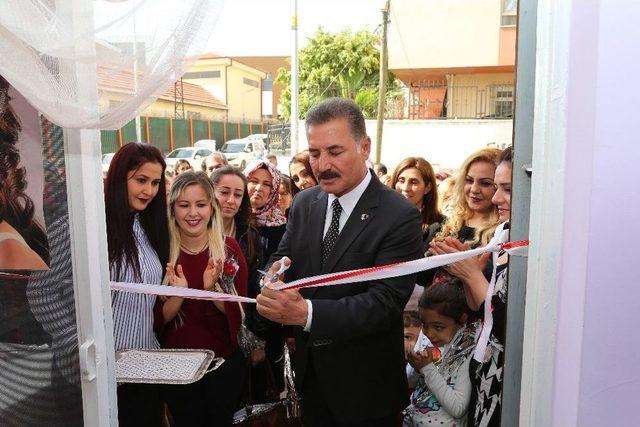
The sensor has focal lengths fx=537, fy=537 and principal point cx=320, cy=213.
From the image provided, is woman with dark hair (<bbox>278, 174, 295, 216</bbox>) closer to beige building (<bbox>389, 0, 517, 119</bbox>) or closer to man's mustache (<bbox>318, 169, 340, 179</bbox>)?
man's mustache (<bbox>318, 169, 340, 179</bbox>)

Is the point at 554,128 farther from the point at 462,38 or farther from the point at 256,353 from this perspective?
the point at 462,38

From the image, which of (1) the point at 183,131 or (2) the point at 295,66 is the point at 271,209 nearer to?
(2) the point at 295,66

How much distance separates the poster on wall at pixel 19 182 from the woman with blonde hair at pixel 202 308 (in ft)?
3.55

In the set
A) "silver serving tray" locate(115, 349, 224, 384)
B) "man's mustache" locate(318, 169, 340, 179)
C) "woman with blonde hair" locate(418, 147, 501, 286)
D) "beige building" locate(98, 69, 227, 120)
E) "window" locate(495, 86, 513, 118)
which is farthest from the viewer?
"window" locate(495, 86, 513, 118)

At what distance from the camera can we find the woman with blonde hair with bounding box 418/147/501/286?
3.49 m

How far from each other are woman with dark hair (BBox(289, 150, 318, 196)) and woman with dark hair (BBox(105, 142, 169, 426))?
221 centimetres

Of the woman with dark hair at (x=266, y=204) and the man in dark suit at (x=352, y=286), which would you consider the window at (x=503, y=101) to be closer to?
the woman with dark hair at (x=266, y=204)

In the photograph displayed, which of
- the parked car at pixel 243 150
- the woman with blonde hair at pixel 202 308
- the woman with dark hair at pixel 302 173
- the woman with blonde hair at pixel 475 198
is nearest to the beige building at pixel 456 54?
the parked car at pixel 243 150

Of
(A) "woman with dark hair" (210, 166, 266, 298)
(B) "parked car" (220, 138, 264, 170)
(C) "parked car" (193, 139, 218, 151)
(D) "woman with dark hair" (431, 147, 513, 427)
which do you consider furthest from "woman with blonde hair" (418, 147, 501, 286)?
(C) "parked car" (193, 139, 218, 151)

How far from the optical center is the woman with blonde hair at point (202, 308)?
106 inches

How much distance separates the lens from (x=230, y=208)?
12.4 feet

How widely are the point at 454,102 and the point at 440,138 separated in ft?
6.50

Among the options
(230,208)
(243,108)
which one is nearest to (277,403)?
(230,208)

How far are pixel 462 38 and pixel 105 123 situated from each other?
20.6m
